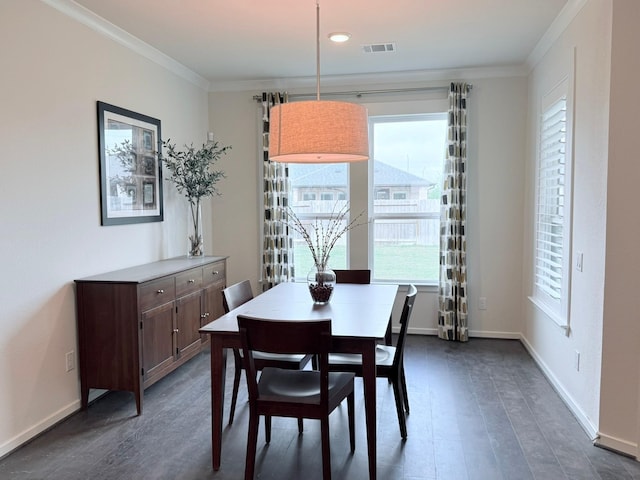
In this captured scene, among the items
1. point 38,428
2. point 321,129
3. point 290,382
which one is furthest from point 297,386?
point 38,428

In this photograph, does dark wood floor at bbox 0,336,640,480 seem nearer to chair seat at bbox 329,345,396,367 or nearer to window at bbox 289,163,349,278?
chair seat at bbox 329,345,396,367

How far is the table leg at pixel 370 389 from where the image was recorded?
233 centimetres

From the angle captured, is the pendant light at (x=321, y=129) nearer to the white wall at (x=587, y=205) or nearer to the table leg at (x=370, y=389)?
the table leg at (x=370, y=389)

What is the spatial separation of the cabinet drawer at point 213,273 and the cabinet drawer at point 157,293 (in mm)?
590

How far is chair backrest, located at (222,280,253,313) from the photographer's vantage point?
299 centimetres

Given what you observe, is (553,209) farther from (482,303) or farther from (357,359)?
(357,359)

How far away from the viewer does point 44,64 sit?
300 cm

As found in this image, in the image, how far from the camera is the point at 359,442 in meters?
2.84

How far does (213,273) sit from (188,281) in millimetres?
508

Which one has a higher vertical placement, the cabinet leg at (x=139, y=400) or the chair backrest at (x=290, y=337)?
the chair backrest at (x=290, y=337)

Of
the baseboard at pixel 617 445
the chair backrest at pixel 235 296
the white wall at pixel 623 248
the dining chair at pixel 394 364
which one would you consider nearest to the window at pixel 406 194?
the chair backrest at pixel 235 296

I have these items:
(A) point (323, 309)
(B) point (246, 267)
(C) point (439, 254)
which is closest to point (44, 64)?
(A) point (323, 309)

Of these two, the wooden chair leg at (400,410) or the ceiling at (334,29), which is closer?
the wooden chair leg at (400,410)

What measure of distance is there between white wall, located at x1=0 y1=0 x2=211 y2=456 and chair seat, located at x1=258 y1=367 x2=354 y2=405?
1.44 metres
